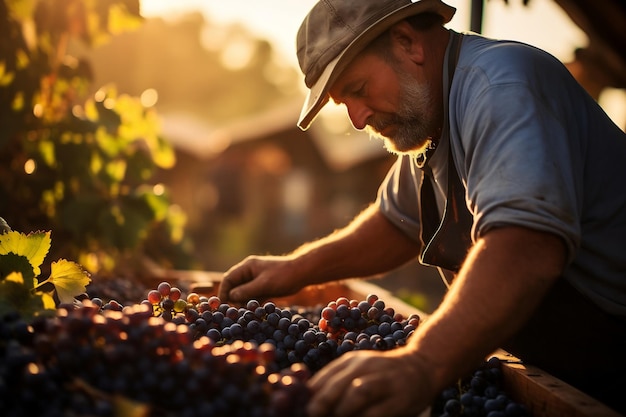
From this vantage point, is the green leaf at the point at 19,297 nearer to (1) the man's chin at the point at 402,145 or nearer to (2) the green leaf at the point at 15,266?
(2) the green leaf at the point at 15,266

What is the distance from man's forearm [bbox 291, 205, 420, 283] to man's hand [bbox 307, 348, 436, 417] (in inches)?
61.8

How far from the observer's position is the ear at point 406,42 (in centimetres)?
220

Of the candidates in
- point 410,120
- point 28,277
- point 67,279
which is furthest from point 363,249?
point 28,277

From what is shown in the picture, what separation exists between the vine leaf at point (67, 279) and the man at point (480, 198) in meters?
0.82

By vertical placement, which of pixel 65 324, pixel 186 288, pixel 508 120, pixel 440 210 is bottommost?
pixel 186 288

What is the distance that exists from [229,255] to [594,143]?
21442 mm

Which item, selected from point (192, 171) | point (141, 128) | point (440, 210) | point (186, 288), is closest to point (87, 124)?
point (141, 128)

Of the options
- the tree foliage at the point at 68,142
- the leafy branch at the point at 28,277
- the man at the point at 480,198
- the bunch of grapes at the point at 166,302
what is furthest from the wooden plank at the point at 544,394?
the tree foliage at the point at 68,142

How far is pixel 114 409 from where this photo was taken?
45.1 inches

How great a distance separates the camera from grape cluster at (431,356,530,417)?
1749 millimetres

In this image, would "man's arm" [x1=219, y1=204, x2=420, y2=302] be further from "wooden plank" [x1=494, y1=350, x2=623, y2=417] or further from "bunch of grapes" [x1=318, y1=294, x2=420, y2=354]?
"wooden plank" [x1=494, y1=350, x2=623, y2=417]

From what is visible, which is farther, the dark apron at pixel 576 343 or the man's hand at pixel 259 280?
the man's hand at pixel 259 280

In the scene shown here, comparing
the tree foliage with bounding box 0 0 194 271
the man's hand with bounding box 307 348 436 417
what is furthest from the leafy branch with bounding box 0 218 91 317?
the tree foliage with bounding box 0 0 194 271

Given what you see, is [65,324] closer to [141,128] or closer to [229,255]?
[141,128]
